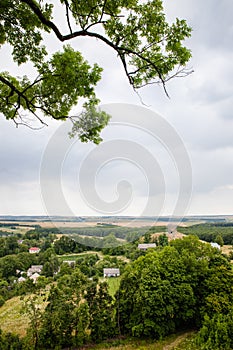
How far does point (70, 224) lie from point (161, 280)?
29.8 ft

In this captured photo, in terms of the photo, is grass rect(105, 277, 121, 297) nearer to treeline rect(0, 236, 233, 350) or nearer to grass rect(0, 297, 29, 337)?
treeline rect(0, 236, 233, 350)

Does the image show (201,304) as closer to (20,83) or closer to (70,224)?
(70,224)

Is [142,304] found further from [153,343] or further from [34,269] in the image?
[34,269]

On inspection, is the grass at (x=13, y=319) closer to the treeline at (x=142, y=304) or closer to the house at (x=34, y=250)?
the treeline at (x=142, y=304)

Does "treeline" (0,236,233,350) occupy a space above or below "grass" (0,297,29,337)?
above

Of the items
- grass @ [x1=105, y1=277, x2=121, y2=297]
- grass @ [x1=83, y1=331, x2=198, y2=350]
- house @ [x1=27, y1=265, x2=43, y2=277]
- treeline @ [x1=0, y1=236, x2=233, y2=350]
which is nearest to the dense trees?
treeline @ [x1=0, y1=236, x2=233, y2=350]

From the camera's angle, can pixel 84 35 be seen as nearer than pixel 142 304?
Yes

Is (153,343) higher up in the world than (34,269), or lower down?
higher up

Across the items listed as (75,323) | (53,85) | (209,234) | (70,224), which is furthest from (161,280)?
(209,234)

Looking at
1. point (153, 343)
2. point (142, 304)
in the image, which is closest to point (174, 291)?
point (142, 304)

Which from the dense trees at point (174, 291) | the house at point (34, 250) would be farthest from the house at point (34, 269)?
the dense trees at point (174, 291)

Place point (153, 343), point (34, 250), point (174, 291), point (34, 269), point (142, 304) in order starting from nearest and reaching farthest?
point (153, 343)
point (174, 291)
point (142, 304)
point (34, 269)
point (34, 250)

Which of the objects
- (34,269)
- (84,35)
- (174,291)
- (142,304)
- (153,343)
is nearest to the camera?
(84,35)

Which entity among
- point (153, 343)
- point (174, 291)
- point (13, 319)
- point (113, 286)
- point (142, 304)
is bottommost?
point (13, 319)
